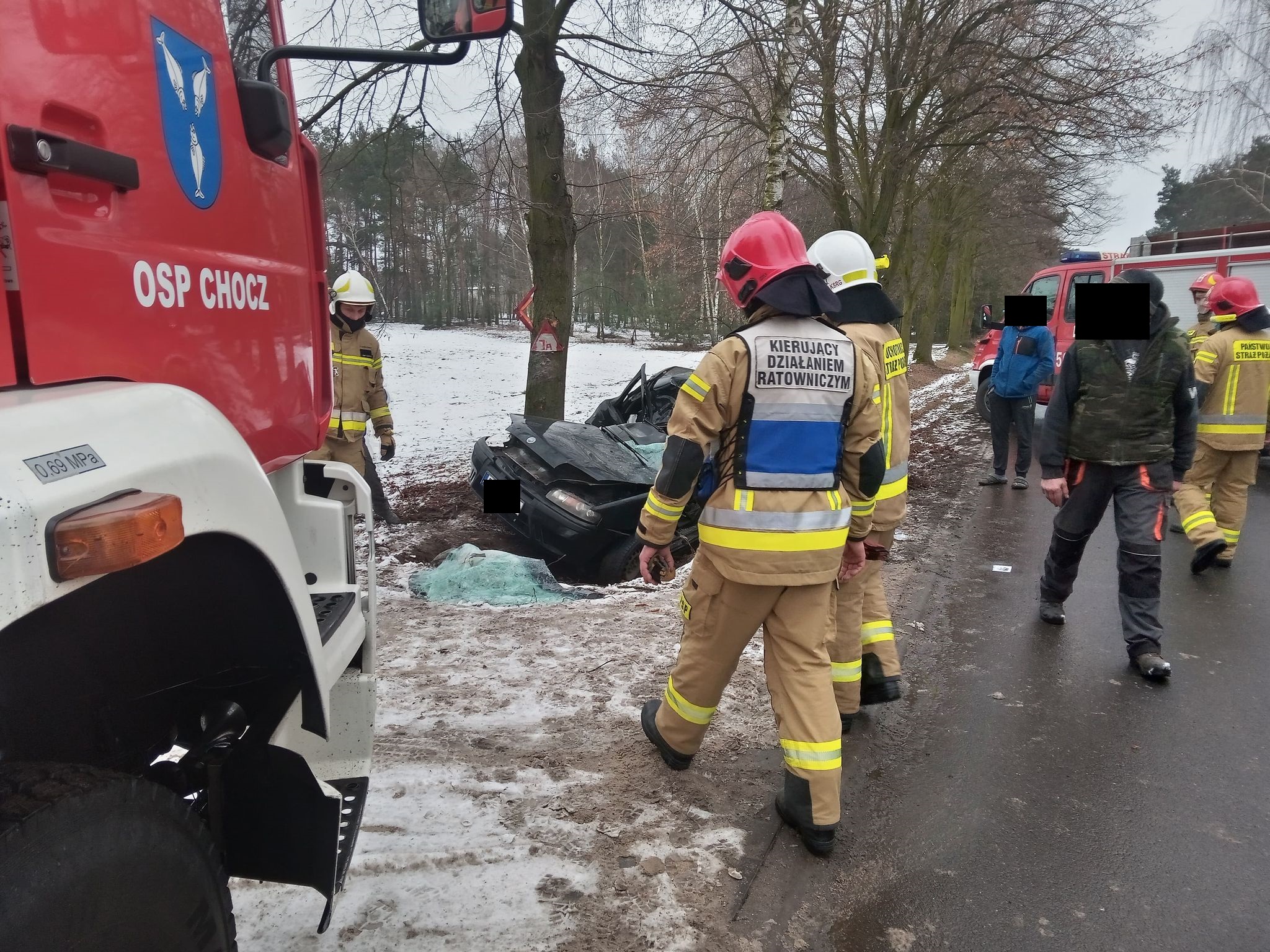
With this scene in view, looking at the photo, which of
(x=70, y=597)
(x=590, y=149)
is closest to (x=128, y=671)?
(x=70, y=597)

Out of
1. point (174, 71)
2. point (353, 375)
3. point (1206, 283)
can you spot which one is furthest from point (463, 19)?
point (1206, 283)

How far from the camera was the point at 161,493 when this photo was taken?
1173mm

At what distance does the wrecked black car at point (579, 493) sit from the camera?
559 cm

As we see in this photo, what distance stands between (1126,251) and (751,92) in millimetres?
6026

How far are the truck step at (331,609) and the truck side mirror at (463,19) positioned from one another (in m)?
1.42

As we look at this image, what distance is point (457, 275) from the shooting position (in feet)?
164

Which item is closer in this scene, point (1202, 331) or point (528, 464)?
point (528, 464)

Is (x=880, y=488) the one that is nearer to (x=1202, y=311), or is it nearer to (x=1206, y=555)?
(x=1206, y=555)

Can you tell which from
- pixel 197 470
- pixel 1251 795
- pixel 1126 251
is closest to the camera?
pixel 197 470

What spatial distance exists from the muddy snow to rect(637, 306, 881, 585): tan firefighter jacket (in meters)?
0.93

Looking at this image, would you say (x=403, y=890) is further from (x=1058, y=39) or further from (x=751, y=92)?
(x=1058, y=39)

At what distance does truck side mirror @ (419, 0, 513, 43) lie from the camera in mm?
1938

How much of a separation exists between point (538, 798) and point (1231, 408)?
573 cm

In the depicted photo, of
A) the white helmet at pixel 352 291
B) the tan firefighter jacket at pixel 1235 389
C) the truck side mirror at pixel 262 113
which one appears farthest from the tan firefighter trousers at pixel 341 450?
the tan firefighter jacket at pixel 1235 389
